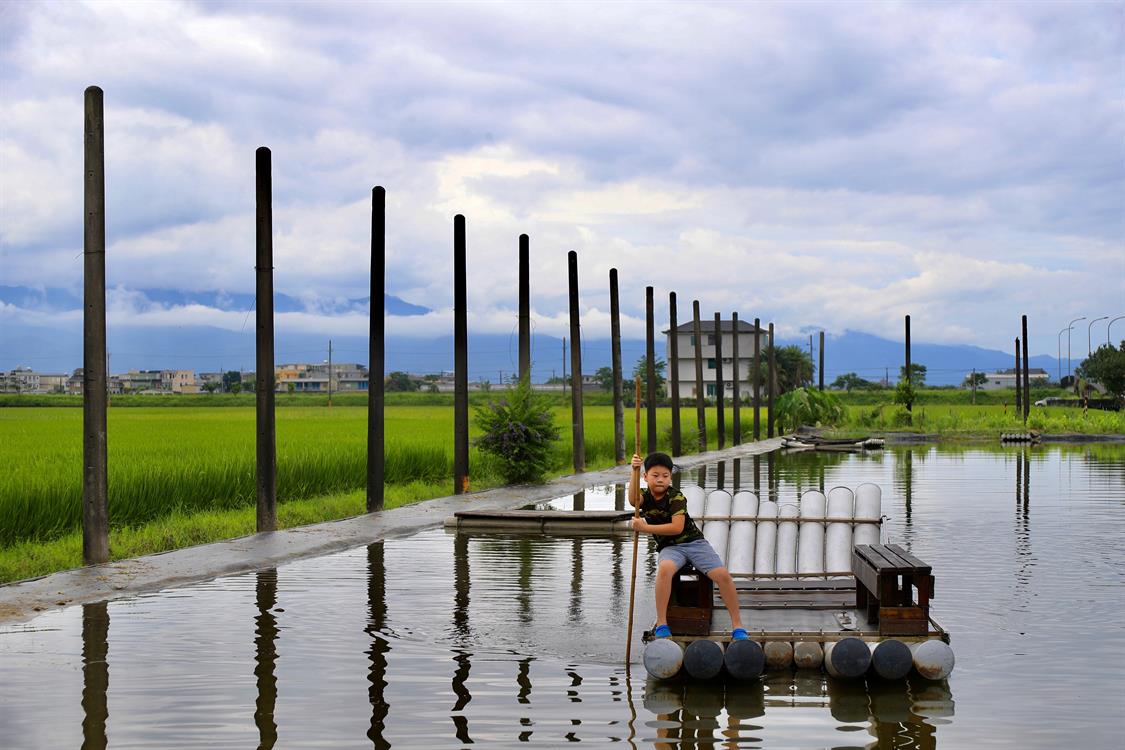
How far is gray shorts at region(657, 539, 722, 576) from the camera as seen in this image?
399 inches

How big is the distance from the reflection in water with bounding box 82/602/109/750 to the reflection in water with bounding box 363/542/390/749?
5.12 feet

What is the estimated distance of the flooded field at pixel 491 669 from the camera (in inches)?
319

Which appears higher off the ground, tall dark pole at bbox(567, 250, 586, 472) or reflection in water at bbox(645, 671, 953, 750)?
tall dark pole at bbox(567, 250, 586, 472)

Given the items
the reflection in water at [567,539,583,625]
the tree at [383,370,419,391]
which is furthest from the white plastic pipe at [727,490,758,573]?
the tree at [383,370,419,391]

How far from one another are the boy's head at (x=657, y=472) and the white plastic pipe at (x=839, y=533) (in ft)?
8.61

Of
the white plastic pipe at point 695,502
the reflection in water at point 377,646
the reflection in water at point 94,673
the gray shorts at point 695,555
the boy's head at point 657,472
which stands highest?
the boy's head at point 657,472

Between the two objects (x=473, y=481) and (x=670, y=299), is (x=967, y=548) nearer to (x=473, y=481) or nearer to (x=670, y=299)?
(x=473, y=481)

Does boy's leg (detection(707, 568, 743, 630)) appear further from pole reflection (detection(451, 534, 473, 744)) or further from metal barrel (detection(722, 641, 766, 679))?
pole reflection (detection(451, 534, 473, 744))

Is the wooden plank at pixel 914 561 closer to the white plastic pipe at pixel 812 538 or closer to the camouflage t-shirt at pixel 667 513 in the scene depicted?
the white plastic pipe at pixel 812 538

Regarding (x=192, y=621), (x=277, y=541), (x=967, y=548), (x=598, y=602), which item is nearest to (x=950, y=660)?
(x=598, y=602)

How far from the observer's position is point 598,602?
13273 mm

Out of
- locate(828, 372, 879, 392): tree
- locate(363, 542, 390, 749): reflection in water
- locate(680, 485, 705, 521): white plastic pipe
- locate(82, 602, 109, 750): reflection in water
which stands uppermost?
locate(828, 372, 879, 392): tree

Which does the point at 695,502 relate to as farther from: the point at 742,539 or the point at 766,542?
the point at 766,542

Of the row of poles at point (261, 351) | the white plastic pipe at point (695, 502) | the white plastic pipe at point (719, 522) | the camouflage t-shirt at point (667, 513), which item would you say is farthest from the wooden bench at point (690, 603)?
the row of poles at point (261, 351)
